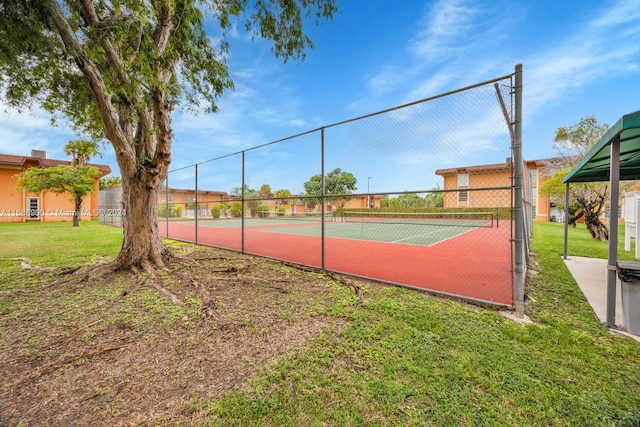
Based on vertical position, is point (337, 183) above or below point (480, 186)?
above

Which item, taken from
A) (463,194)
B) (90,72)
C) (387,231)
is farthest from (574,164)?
(90,72)

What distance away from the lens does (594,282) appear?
4332 mm

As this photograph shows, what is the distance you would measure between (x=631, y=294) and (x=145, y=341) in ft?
16.5

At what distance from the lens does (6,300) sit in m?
3.58

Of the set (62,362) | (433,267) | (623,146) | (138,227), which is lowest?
(62,362)

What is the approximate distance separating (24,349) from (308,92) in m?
14.4

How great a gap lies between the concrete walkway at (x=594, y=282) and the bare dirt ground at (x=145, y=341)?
3.05 m

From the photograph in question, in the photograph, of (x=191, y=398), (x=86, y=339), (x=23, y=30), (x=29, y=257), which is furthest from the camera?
(x=29, y=257)

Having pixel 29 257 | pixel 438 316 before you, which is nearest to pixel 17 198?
pixel 29 257

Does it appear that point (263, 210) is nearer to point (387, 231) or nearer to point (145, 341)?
point (387, 231)

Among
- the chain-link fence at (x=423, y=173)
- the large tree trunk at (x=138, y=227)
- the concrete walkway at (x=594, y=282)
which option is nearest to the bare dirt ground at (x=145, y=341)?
the large tree trunk at (x=138, y=227)

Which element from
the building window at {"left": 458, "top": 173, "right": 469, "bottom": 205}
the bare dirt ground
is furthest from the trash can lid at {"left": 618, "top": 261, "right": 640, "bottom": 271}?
the bare dirt ground

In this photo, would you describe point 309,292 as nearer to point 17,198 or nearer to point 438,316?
point 438,316

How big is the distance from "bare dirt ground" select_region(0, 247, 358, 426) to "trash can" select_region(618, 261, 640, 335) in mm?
2957
